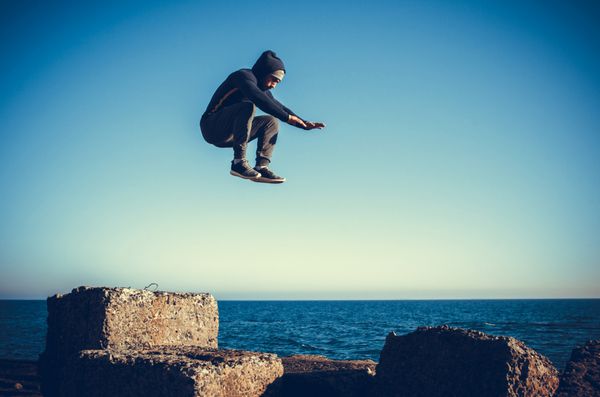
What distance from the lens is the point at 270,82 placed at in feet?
15.7

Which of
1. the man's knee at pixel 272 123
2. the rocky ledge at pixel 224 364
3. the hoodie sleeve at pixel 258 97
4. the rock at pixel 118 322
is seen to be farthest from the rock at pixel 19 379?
the hoodie sleeve at pixel 258 97

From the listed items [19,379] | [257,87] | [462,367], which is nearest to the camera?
[462,367]

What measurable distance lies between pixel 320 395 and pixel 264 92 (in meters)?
3.16

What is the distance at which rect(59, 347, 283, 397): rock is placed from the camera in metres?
4.14

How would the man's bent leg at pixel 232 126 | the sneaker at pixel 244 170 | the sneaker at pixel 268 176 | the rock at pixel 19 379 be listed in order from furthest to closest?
the rock at pixel 19 379 < the sneaker at pixel 268 176 < the sneaker at pixel 244 170 < the man's bent leg at pixel 232 126

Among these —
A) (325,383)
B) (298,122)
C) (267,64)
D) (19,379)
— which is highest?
(267,64)

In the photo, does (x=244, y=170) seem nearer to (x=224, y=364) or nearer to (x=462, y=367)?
(x=224, y=364)

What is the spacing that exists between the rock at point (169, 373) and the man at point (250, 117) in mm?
1875

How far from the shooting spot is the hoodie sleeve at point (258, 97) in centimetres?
462

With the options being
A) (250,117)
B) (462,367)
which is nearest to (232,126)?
(250,117)

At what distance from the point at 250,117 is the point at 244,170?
1.79 ft

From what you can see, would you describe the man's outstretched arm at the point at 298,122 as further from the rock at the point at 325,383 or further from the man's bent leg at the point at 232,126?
the rock at the point at 325,383

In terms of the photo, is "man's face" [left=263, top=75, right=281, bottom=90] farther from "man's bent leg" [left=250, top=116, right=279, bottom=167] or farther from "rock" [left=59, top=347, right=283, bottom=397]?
"rock" [left=59, top=347, right=283, bottom=397]

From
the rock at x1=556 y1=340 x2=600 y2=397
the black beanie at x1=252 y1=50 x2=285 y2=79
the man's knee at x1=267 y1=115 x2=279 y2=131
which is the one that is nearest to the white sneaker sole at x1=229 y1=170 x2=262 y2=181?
the man's knee at x1=267 y1=115 x2=279 y2=131
